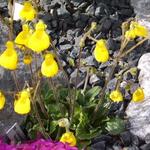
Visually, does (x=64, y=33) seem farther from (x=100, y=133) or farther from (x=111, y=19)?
(x=100, y=133)

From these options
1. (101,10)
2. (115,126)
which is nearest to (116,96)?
(115,126)

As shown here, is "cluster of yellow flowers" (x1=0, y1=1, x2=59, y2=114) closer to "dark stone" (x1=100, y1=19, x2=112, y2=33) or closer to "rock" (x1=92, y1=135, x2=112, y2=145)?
"rock" (x1=92, y1=135, x2=112, y2=145)

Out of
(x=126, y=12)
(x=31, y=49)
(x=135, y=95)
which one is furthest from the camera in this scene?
(x=126, y=12)

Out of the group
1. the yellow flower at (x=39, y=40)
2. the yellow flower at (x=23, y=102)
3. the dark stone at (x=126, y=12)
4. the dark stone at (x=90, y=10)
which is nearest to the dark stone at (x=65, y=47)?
the dark stone at (x=90, y=10)

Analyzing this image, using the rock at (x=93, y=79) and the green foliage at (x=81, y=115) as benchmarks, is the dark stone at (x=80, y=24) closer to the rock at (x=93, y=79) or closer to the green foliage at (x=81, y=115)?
the rock at (x=93, y=79)

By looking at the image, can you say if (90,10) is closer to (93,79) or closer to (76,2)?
(76,2)

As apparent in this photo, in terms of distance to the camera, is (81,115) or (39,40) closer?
(39,40)
